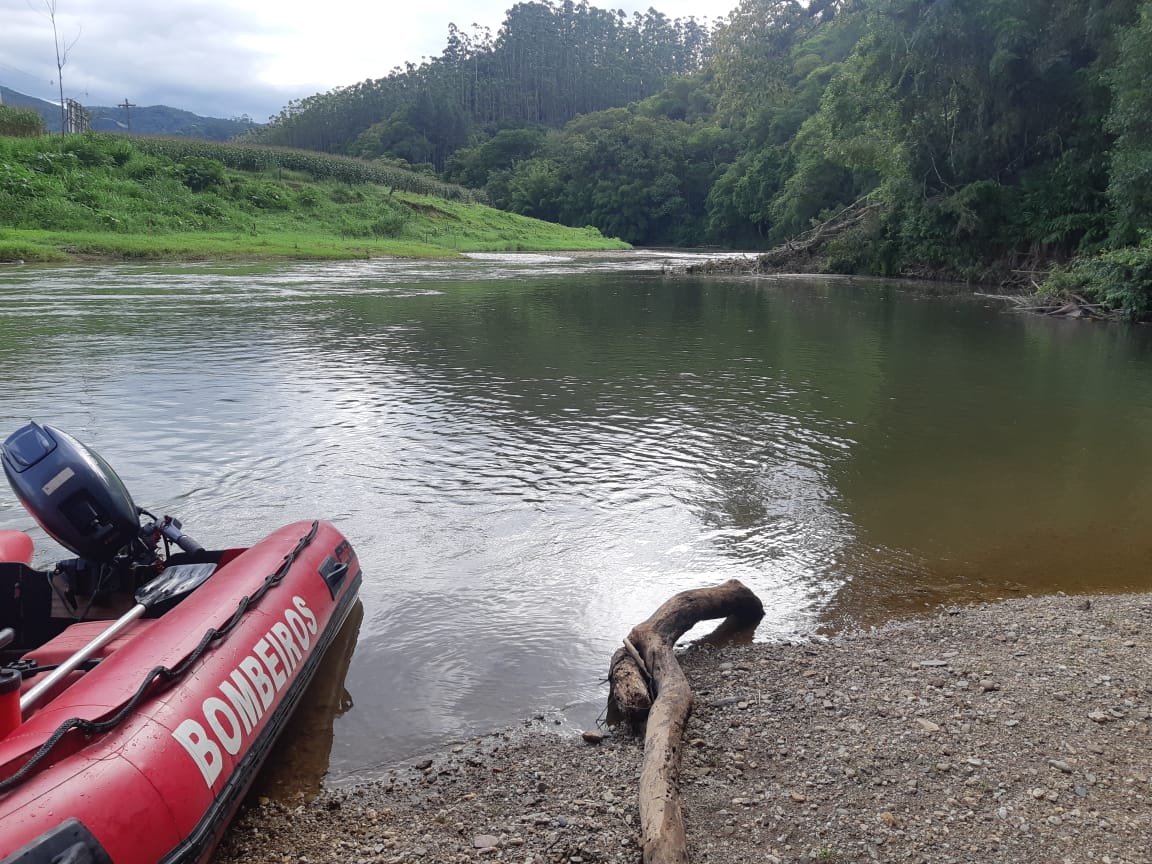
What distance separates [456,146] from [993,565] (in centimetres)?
10197

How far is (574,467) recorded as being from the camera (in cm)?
802

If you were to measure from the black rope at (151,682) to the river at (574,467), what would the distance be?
643mm

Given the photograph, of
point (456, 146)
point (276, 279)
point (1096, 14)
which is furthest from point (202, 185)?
point (456, 146)

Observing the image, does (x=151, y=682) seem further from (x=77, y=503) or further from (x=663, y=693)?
(x=663, y=693)

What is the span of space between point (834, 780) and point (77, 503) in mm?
3909

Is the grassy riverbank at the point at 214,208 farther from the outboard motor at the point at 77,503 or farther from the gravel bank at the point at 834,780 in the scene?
the gravel bank at the point at 834,780

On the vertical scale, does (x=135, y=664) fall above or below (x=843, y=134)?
below

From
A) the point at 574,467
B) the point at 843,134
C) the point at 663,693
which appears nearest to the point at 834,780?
the point at 663,693

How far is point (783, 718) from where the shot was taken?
377 centimetres

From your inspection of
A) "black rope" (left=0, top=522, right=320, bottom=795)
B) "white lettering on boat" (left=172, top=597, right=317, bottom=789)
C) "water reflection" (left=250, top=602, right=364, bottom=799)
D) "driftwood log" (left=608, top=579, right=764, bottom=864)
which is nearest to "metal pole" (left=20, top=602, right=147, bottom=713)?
"black rope" (left=0, top=522, right=320, bottom=795)

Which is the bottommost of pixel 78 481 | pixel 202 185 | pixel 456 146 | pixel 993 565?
pixel 993 565

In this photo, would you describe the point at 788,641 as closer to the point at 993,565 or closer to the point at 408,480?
the point at 993,565

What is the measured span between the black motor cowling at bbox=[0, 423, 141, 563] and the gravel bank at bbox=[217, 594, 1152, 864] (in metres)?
1.91

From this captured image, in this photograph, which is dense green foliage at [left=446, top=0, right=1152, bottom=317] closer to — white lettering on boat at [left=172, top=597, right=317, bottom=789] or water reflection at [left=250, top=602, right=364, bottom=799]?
water reflection at [left=250, top=602, right=364, bottom=799]
